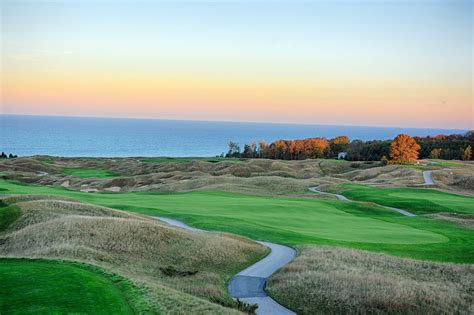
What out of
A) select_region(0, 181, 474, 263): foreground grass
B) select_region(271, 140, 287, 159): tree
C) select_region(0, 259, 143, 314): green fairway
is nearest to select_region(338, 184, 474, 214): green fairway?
select_region(0, 181, 474, 263): foreground grass

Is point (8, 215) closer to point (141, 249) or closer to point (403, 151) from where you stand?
point (141, 249)

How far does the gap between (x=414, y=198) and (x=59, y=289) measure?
178 ft

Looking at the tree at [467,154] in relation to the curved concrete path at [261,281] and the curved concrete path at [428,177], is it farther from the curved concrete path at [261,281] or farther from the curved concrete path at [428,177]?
the curved concrete path at [261,281]

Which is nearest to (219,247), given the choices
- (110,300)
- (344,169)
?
(110,300)

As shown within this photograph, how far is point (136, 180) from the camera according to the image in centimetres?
9269

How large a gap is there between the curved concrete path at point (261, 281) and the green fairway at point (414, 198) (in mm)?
30254

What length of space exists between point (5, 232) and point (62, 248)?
9.90 meters

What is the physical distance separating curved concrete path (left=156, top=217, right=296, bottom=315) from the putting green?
3762mm

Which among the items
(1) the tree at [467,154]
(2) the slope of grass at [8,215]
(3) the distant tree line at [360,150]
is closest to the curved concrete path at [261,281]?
(2) the slope of grass at [8,215]

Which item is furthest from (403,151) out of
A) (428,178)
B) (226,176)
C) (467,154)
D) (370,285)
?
(370,285)

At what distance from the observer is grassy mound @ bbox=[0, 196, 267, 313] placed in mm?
23377

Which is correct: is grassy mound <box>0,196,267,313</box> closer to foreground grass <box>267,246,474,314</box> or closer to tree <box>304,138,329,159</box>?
foreground grass <box>267,246,474,314</box>

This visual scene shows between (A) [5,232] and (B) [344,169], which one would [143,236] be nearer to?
(A) [5,232]

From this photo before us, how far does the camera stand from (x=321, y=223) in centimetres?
4475
